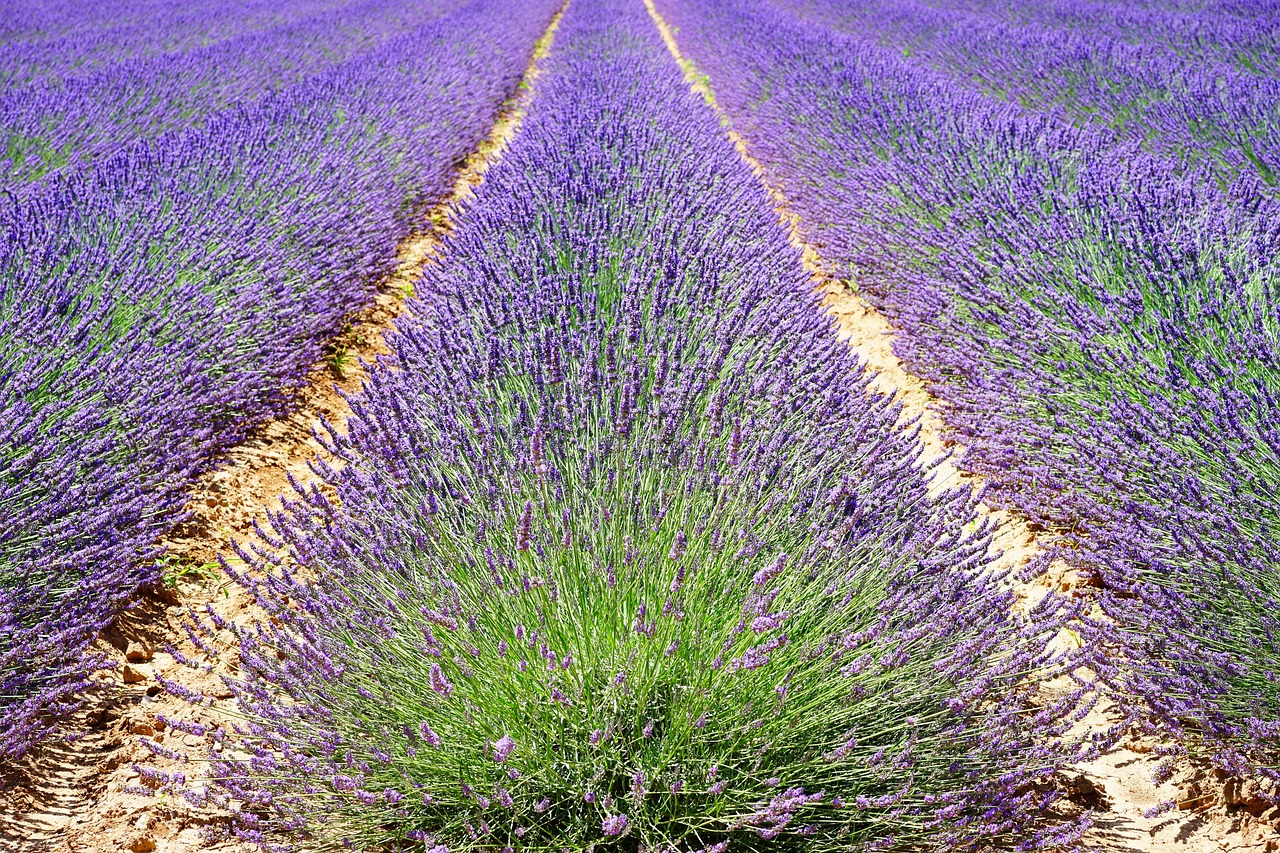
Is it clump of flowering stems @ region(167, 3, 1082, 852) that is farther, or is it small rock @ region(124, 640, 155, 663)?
small rock @ region(124, 640, 155, 663)

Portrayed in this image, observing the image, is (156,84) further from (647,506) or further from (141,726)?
(647,506)

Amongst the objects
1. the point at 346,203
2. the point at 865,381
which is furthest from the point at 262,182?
the point at 865,381

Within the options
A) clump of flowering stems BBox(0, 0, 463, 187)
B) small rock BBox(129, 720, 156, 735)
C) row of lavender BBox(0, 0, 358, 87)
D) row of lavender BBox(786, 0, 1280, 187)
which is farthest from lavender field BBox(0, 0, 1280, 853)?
row of lavender BBox(0, 0, 358, 87)

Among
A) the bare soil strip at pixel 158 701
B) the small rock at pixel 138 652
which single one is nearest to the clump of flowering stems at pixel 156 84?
the bare soil strip at pixel 158 701

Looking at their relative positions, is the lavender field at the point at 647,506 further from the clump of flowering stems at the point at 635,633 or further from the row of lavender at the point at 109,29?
the row of lavender at the point at 109,29

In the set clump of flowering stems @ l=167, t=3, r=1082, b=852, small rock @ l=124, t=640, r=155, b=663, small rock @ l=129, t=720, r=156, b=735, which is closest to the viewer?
clump of flowering stems @ l=167, t=3, r=1082, b=852

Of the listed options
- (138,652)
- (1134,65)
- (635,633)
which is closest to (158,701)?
(138,652)

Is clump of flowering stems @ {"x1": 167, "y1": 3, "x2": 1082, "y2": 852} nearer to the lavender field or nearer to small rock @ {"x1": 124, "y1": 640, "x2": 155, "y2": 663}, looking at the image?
the lavender field
